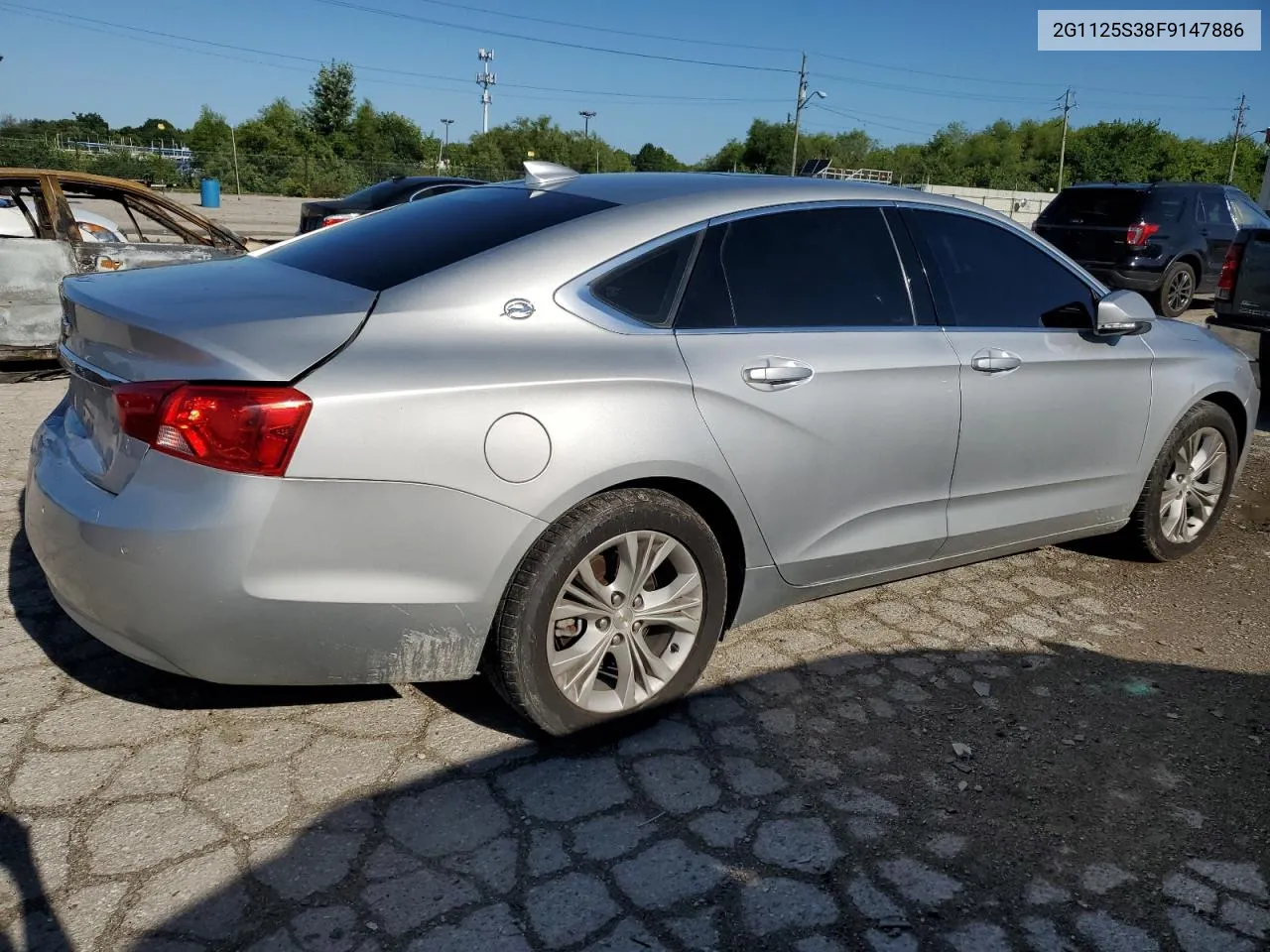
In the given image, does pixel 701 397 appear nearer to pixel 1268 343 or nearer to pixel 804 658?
pixel 804 658

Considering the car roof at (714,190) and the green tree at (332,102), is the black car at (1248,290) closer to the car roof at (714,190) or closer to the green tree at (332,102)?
the car roof at (714,190)

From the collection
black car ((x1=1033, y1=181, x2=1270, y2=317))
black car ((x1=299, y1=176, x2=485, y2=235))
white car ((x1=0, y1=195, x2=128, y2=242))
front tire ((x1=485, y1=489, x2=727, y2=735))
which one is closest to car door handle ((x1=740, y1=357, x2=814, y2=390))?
front tire ((x1=485, y1=489, x2=727, y2=735))

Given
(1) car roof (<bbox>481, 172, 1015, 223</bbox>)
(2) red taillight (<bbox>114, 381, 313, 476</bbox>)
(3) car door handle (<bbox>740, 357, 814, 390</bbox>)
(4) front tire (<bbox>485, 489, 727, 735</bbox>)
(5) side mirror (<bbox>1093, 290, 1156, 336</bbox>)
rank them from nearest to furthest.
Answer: (2) red taillight (<bbox>114, 381, 313, 476</bbox>) < (4) front tire (<bbox>485, 489, 727, 735</bbox>) < (3) car door handle (<bbox>740, 357, 814, 390</bbox>) < (1) car roof (<bbox>481, 172, 1015, 223</bbox>) < (5) side mirror (<bbox>1093, 290, 1156, 336</bbox>)

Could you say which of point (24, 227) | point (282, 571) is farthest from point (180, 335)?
point (24, 227)

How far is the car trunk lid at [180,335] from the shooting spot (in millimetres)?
2496

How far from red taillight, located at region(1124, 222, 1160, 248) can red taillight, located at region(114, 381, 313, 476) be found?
1303 centimetres

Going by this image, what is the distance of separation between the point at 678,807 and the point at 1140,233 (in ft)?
41.5

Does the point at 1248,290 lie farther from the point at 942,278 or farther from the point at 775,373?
the point at 775,373

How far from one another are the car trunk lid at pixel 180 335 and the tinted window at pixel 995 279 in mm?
2084

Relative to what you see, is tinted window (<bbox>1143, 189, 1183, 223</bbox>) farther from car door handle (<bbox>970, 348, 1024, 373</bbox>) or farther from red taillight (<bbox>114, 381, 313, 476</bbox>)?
red taillight (<bbox>114, 381, 313, 476</bbox>)

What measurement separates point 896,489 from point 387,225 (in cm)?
191

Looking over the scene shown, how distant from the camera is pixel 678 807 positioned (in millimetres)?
Answer: 2748

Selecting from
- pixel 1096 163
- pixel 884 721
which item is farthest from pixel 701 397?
pixel 1096 163

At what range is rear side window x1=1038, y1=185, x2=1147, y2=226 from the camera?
1320 centimetres
